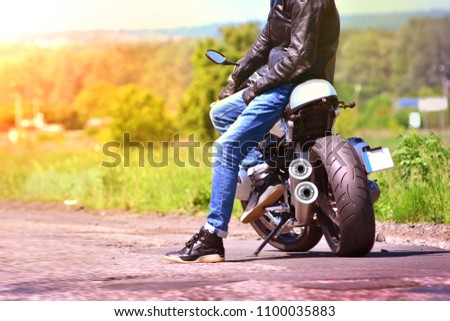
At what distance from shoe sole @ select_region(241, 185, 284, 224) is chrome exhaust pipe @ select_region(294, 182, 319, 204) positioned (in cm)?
18

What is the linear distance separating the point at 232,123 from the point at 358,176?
1.07m

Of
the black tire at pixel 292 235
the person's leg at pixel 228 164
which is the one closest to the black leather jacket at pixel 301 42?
the person's leg at pixel 228 164

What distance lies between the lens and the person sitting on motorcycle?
22.9 ft

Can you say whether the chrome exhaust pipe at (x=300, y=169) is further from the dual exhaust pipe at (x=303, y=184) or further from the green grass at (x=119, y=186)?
the green grass at (x=119, y=186)

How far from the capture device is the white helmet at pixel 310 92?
691 cm

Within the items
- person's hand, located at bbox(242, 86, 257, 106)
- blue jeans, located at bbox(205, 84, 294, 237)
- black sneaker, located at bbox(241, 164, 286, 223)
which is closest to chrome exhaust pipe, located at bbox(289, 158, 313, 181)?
black sneaker, located at bbox(241, 164, 286, 223)

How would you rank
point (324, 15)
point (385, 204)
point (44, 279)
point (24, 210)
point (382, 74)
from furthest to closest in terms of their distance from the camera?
1. point (382, 74)
2. point (24, 210)
3. point (385, 204)
4. point (324, 15)
5. point (44, 279)

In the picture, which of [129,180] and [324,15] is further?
[129,180]

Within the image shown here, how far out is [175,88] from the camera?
203ft

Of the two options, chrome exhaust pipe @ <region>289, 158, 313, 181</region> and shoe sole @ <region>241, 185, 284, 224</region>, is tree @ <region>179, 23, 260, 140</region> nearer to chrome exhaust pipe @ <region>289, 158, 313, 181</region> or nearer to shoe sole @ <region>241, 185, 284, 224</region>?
shoe sole @ <region>241, 185, 284, 224</region>
